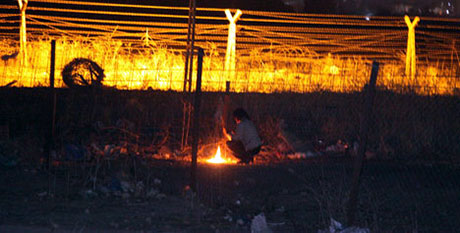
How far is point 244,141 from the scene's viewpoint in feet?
31.4

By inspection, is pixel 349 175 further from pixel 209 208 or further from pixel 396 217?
pixel 209 208

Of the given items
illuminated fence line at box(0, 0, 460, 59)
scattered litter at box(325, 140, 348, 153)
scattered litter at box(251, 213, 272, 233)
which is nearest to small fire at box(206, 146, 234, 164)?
scattered litter at box(325, 140, 348, 153)

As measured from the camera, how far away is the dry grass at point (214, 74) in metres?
11.1

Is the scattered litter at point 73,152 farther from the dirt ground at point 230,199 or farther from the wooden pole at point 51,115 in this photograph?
the dirt ground at point 230,199

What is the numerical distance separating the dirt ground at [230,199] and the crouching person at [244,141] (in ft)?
1.38

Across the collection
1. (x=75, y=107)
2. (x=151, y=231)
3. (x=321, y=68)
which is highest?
(x=321, y=68)

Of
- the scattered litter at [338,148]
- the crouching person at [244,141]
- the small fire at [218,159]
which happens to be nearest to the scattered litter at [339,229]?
the crouching person at [244,141]

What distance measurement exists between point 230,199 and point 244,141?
2.15m

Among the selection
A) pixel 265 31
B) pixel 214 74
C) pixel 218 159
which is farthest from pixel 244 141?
pixel 265 31

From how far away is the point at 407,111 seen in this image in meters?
10.3

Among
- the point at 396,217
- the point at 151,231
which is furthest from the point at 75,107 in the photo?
the point at 396,217

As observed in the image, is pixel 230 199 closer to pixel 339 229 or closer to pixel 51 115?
pixel 339 229

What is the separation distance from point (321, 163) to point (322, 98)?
5.87 feet

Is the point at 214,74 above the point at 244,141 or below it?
above
